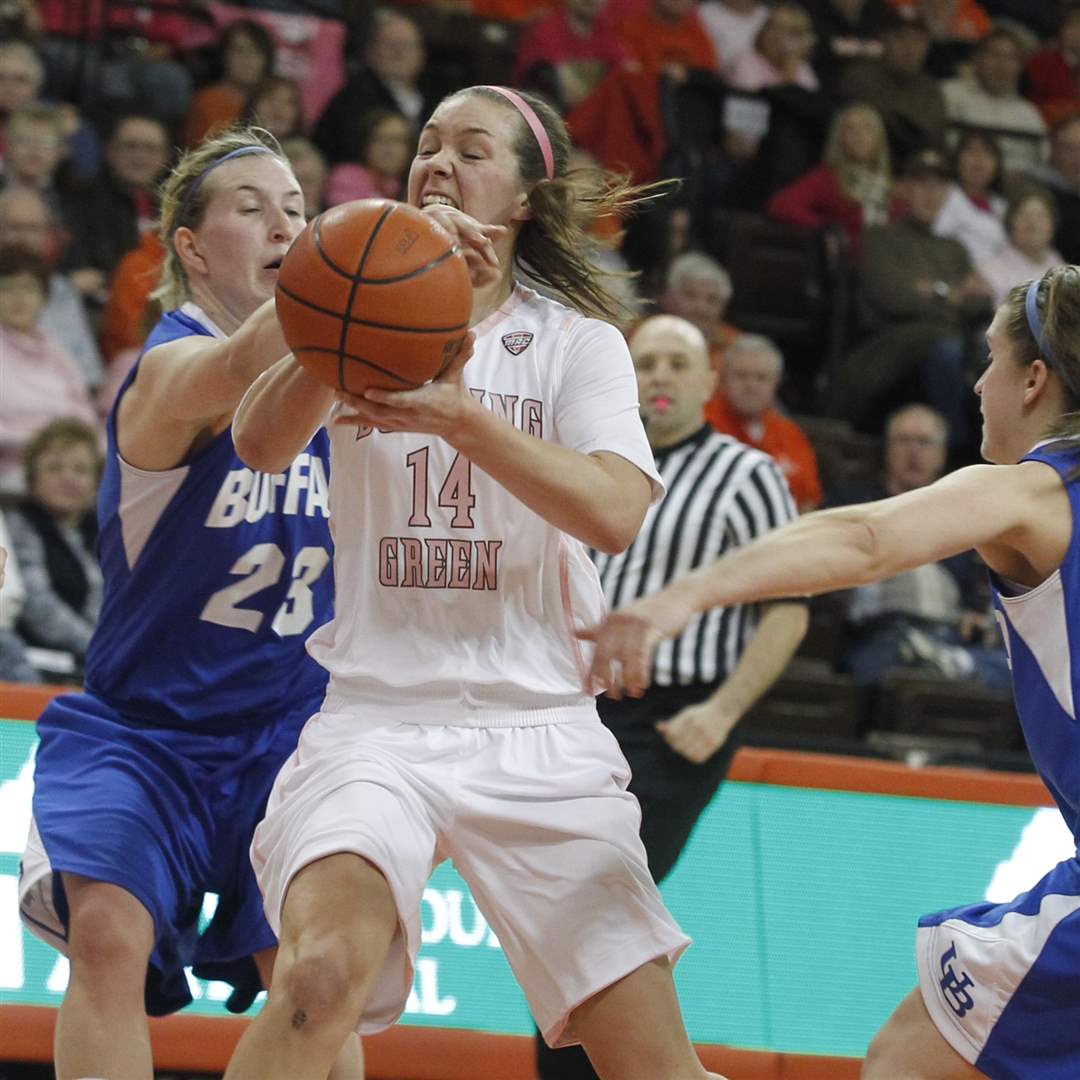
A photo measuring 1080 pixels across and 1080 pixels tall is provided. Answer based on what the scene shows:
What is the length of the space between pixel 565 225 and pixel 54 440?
387 cm

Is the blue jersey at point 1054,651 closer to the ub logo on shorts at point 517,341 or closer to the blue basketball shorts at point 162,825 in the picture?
the ub logo on shorts at point 517,341

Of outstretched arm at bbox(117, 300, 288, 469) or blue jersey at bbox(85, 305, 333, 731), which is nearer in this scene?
outstretched arm at bbox(117, 300, 288, 469)

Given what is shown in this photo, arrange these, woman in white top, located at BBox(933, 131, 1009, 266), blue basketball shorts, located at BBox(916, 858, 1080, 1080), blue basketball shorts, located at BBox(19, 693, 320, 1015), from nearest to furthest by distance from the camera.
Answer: blue basketball shorts, located at BBox(916, 858, 1080, 1080) < blue basketball shorts, located at BBox(19, 693, 320, 1015) < woman in white top, located at BBox(933, 131, 1009, 266)

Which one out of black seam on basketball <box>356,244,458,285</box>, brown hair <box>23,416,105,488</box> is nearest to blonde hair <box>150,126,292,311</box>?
black seam on basketball <box>356,244,458,285</box>

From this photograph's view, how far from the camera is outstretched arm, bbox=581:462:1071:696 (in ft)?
9.39

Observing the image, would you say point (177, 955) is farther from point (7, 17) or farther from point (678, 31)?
point (678, 31)

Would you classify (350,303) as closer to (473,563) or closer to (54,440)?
(473,563)

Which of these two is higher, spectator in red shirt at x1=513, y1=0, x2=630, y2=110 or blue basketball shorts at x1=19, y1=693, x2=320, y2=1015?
spectator in red shirt at x1=513, y1=0, x2=630, y2=110

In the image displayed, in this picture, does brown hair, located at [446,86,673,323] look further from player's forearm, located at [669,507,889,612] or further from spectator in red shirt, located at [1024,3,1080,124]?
spectator in red shirt, located at [1024,3,1080,124]

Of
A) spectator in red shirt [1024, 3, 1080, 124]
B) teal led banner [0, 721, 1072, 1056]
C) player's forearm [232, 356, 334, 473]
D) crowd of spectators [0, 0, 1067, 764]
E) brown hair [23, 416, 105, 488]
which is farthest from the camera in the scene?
spectator in red shirt [1024, 3, 1080, 124]

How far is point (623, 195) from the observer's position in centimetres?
385

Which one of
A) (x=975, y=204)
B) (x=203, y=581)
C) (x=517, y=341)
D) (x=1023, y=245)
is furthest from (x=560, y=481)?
(x=975, y=204)

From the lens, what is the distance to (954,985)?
3.51 meters

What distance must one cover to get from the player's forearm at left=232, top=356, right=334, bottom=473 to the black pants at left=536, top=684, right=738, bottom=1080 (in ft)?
6.81
